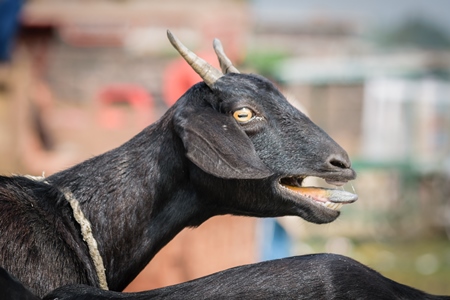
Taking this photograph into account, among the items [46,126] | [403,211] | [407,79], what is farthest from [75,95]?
[46,126]

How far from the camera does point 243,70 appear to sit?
34.4 ft

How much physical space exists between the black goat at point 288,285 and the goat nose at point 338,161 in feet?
3.02

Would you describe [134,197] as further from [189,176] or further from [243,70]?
[243,70]

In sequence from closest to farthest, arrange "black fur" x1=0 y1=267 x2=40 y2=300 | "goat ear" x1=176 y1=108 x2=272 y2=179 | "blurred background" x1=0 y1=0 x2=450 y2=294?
"black fur" x1=0 y1=267 x2=40 y2=300 < "goat ear" x1=176 y1=108 x2=272 y2=179 < "blurred background" x1=0 y1=0 x2=450 y2=294

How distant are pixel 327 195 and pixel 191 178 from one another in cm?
68

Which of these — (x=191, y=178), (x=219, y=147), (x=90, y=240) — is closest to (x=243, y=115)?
(x=219, y=147)

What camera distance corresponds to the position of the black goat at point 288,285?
12.2 feet

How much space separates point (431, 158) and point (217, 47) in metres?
16.5

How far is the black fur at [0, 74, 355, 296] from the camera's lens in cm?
455

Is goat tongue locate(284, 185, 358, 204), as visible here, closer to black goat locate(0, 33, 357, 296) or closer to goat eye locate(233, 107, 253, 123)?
black goat locate(0, 33, 357, 296)

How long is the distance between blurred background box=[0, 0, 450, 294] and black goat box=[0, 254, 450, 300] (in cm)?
127

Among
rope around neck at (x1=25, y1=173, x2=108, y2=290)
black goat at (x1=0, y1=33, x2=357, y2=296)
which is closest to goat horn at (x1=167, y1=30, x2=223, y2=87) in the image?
black goat at (x1=0, y1=33, x2=357, y2=296)

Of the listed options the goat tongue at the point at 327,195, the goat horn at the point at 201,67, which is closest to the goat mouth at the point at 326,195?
the goat tongue at the point at 327,195

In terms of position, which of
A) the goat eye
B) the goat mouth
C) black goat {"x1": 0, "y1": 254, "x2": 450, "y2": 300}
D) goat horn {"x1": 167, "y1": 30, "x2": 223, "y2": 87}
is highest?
goat horn {"x1": 167, "y1": 30, "x2": 223, "y2": 87}
